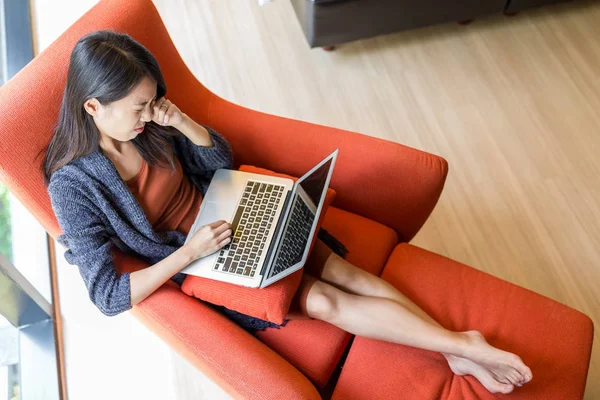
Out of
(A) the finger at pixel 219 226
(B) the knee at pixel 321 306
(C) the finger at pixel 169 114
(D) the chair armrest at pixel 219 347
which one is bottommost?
(B) the knee at pixel 321 306

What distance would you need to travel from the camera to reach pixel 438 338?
116 cm

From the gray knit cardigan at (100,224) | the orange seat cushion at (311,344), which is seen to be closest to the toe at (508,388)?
the orange seat cushion at (311,344)

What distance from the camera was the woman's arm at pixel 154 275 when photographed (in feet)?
3.60

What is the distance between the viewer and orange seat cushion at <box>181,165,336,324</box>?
1.11m

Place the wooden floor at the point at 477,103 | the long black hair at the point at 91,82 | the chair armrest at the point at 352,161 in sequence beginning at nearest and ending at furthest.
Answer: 1. the long black hair at the point at 91,82
2. the chair armrest at the point at 352,161
3. the wooden floor at the point at 477,103

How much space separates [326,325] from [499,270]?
32.1 inches

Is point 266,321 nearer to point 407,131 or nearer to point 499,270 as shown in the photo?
point 499,270

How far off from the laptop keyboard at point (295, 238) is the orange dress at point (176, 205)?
11 centimetres

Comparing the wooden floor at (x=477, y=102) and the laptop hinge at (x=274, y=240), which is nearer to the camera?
the laptop hinge at (x=274, y=240)

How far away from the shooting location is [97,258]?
1.08 metres

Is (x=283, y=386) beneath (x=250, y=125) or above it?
beneath

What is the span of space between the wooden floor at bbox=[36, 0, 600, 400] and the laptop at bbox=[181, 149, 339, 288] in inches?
25.6

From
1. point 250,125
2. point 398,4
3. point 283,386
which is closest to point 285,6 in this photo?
point 398,4

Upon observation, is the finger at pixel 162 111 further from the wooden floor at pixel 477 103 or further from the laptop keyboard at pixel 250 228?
the wooden floor at pixel 477 103
